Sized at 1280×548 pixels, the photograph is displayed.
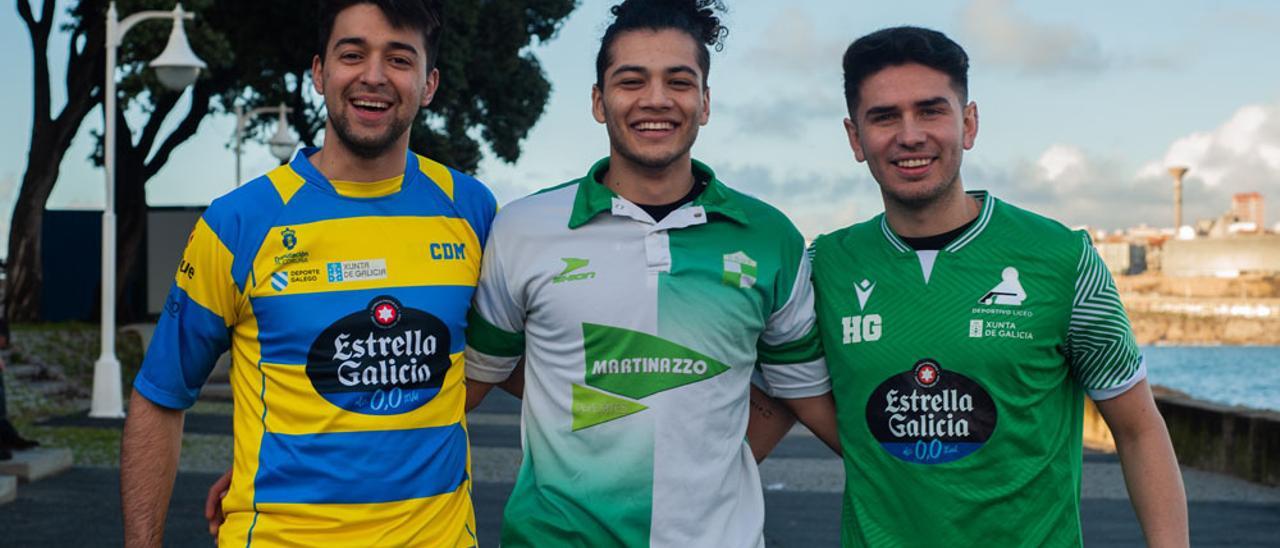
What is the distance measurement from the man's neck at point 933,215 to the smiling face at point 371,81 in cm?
126

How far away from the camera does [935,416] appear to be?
141 inches

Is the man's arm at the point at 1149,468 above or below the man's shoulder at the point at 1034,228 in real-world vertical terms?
below

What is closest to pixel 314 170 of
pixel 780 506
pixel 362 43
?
pixel 362 43

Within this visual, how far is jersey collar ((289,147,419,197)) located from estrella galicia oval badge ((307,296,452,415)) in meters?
0.35

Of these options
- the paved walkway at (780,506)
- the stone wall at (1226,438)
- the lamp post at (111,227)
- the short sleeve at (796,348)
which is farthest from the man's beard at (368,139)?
the lamp post at (111,227)

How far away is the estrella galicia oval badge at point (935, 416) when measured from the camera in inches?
141

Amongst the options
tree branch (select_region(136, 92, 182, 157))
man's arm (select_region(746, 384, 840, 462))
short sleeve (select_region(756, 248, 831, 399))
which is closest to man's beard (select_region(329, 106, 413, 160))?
short sleeve (select_region(756, 248, 831, 399))

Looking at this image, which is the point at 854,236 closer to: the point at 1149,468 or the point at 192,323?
the point at 1149,468

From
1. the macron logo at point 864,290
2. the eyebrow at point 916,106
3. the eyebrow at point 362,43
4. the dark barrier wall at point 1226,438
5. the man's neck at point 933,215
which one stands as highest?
the eyebrow at point 362,43

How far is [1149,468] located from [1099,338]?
342 millimetres

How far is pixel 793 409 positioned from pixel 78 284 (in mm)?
34178

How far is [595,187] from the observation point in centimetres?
373

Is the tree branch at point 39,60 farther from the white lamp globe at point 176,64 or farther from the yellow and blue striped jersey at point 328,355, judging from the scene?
the yellow and blue striped jersey at point 328,355

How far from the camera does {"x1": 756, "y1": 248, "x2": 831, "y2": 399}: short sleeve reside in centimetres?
379
